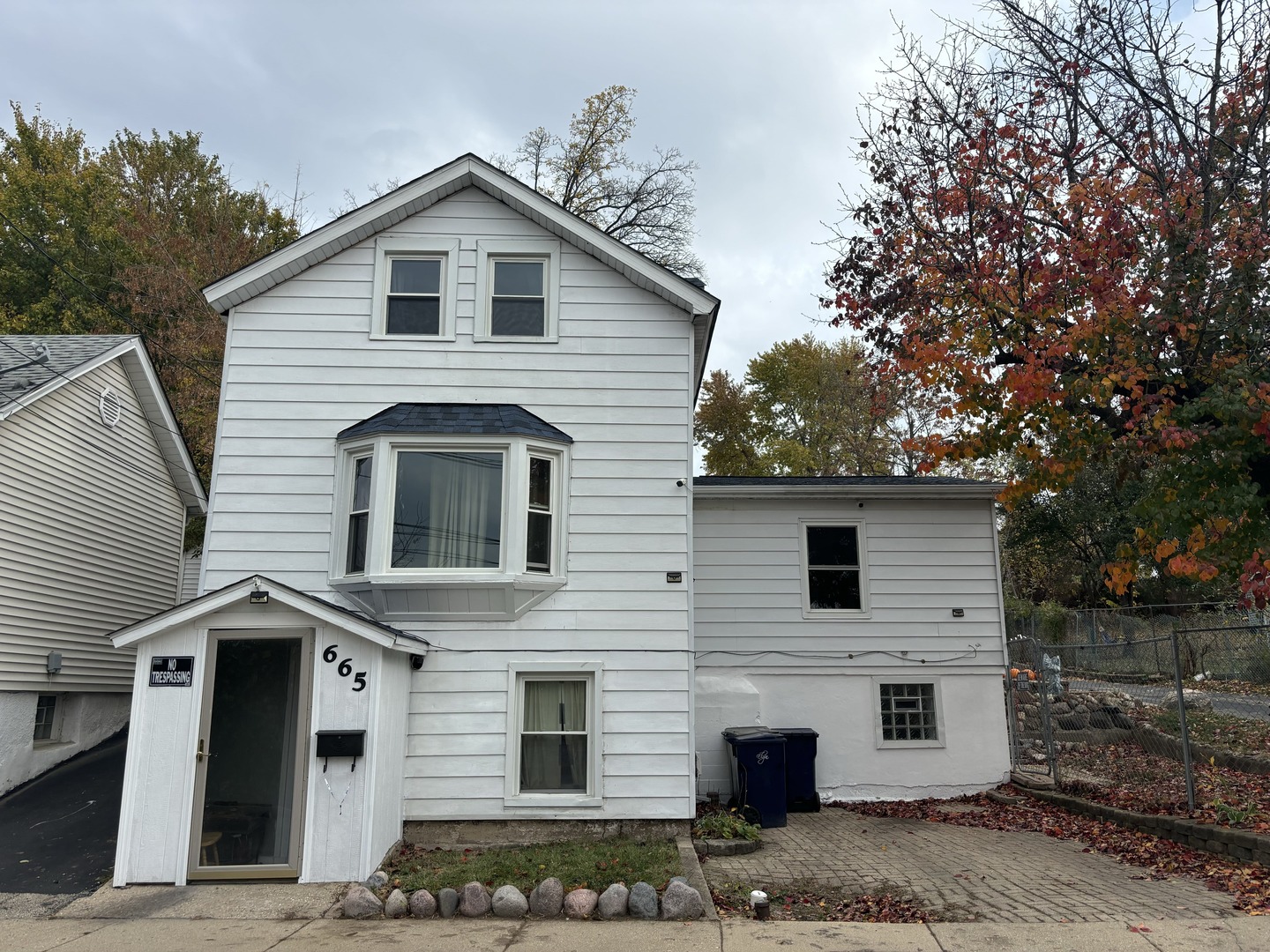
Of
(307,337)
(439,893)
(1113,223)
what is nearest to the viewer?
(439,893)

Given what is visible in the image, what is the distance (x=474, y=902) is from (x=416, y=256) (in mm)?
7509

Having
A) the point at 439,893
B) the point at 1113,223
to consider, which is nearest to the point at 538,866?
the point at 439,893

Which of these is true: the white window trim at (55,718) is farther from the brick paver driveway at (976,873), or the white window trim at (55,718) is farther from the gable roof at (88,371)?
the brick paver driveway at (976,873)

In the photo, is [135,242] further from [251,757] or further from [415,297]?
[251,757]

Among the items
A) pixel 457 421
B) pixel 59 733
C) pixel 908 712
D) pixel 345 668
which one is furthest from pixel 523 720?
pixel 59 733

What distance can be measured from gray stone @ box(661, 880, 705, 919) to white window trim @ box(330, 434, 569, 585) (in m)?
3.76

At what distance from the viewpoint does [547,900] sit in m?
7.32

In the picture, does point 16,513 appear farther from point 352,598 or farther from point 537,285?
point 537,285

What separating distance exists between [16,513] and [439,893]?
9014 millimetres

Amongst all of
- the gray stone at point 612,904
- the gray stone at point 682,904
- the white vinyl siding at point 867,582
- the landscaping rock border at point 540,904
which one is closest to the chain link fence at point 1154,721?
the white vinyl siding at point 867,582

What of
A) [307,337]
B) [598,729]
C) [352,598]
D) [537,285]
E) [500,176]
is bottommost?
[598,729]

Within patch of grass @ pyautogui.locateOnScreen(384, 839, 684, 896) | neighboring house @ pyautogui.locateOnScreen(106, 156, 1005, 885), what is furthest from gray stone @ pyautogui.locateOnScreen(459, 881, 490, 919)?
neighboring house @ pyautogui.locateOnScreen(106, 156, 1005, 885)

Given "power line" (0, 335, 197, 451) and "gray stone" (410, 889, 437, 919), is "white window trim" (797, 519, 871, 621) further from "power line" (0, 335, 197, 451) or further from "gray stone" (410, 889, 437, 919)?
"power line" (0, 335, 197, 451)

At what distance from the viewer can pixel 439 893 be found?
24.5ft
